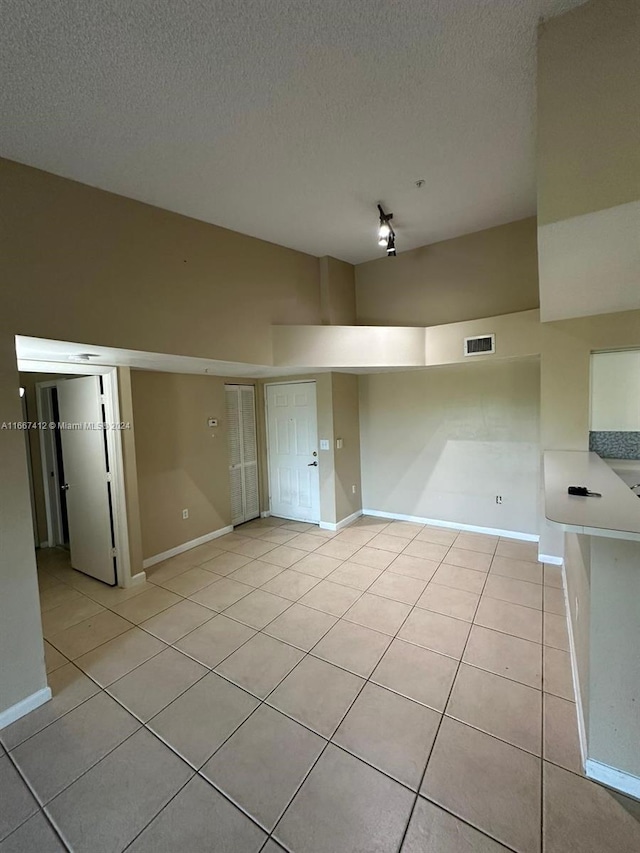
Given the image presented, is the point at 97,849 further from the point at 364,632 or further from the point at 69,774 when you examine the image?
the point at 364,632

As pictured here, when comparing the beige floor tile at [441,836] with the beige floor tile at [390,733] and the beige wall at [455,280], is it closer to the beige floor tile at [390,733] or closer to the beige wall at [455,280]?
the beige floor tile at [390,733]

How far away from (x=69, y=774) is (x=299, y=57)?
3.57 metres

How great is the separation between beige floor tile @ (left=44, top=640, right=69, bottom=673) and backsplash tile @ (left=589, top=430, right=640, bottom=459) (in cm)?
457

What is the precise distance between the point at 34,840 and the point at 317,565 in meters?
2.66

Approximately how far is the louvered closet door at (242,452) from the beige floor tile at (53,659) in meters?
2.55

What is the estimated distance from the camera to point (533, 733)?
6.07 feet

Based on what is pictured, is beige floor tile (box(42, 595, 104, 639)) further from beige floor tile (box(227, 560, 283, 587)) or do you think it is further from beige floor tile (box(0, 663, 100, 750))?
beige floor tile (box(227, 560, 283, 587))

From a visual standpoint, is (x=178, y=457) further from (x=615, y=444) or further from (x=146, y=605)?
(x=615, y=444)

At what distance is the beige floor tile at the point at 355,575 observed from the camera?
11.3 feet

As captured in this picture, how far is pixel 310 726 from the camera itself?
1.94 metres

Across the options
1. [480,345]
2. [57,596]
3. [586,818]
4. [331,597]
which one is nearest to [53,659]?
[57,596]

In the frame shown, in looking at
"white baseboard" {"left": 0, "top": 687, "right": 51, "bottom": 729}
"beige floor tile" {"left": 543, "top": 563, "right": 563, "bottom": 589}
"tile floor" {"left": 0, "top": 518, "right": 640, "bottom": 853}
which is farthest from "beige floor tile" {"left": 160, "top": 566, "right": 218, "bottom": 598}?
"beige floor tile" {"left": 543, "top": 563, "right": 563, "bottom": 589}

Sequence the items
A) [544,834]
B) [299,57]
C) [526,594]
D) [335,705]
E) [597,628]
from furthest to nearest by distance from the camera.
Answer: [526,594]
[335,705]
[299,57]
[597,628]
[544,834]

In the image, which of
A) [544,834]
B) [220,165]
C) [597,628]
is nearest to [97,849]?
[544,834]
